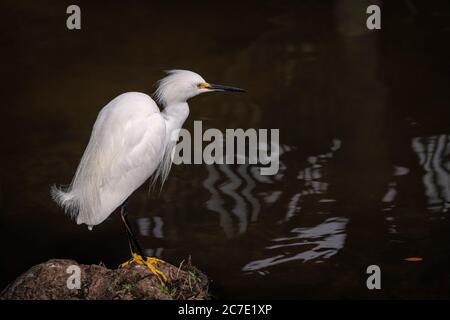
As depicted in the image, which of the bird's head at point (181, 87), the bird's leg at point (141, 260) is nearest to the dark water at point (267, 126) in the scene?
the bird's leg at point (141, 260)

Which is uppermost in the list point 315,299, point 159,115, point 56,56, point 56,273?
point 56,56

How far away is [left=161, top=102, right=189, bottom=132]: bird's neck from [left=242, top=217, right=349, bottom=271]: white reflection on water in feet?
2.42

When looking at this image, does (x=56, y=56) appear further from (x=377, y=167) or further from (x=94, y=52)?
(x=377, y=167)

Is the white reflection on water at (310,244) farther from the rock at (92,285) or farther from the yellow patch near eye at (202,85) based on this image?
the yellow patch near eye at (202,85)

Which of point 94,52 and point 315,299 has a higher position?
point 94,52

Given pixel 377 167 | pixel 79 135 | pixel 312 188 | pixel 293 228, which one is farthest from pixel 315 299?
pixel 79 135

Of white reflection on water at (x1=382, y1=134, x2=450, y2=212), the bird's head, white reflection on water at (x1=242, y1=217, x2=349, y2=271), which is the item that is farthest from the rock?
white reflection on water at (x1=382, y1=134, x2=450, y2=212)

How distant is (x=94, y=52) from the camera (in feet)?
18.5

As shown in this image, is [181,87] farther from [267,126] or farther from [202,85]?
[267,126]

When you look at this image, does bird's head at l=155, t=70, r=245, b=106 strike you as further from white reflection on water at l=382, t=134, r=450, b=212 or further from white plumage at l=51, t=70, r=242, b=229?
white reflection on water at l=382, t=134, r=450, b=212

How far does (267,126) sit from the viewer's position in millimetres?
4684

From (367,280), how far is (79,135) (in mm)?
1953

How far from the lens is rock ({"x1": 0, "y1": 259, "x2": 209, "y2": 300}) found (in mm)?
3006

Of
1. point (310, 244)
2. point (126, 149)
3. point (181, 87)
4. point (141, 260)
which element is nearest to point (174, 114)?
point (181, 87)
